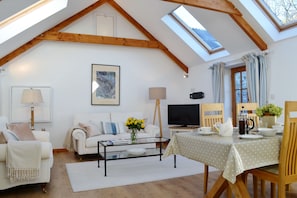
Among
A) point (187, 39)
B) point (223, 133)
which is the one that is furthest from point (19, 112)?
point (223, 133)

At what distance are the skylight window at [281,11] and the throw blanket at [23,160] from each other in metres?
4.29

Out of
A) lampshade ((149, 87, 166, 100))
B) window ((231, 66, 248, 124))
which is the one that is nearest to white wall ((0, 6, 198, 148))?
lampshade ((149, 87, 166, 100))

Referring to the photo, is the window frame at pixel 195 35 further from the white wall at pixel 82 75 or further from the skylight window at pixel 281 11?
the skylight window at pixel 281 11

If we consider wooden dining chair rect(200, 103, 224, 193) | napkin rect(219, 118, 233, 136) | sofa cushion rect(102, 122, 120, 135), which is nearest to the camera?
napkin rect(219, 118, 233, 136)

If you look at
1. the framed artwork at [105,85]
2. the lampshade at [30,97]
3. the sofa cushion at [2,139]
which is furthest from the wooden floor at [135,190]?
the framed artwork at [105,85]

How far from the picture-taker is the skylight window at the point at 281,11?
13.8 ft

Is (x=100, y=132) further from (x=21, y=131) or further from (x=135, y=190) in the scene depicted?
(x=135, y=190)

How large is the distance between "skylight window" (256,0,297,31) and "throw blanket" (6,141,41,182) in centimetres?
429

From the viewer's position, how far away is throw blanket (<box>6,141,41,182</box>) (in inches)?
110

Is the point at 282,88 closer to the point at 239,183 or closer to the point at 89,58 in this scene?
the point at 239,183

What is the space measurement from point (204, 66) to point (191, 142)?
4.39 meters

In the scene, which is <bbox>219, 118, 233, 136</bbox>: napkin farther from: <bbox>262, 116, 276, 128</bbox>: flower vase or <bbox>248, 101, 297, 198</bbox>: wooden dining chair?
<bbox>262, 116, 276, 128</bbox>: flower vase

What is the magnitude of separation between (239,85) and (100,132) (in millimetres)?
3311

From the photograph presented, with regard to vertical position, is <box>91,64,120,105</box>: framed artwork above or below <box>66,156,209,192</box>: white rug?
above
